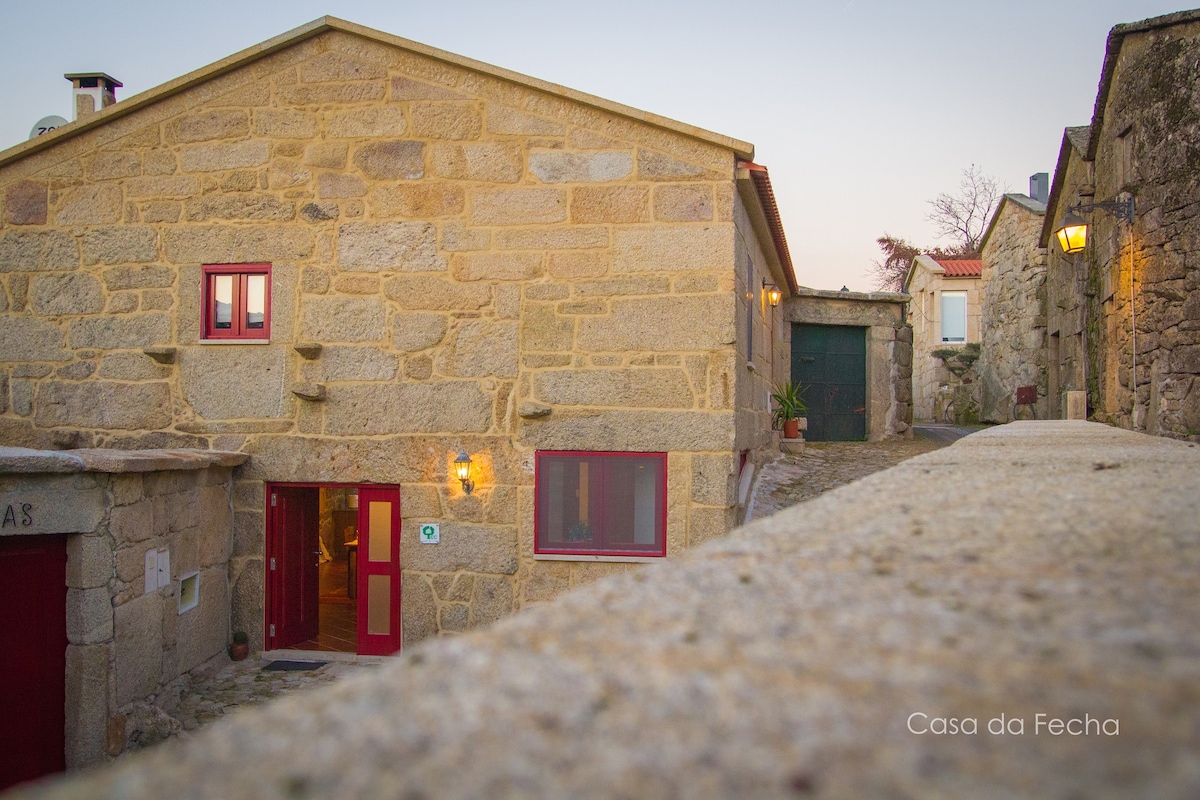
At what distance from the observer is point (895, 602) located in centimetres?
121

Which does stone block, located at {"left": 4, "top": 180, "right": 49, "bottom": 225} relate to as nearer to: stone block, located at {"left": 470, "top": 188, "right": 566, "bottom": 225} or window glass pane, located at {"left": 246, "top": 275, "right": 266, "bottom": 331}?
window glass pane, located at {"left": 246, "top": 275, "right": 266, "bottom": 331}

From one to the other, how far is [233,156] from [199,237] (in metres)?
0.84

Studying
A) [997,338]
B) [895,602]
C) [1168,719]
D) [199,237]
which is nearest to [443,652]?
[895,602]

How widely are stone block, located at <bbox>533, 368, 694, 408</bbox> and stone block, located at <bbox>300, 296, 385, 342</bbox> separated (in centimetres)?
162

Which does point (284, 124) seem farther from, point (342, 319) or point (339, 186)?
point (342, 319)

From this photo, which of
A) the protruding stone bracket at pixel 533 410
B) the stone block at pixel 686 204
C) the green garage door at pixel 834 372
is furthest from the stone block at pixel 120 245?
the green garage door at pixel 834 372

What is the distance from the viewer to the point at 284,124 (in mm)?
Answer: 7641

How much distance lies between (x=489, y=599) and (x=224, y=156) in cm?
489

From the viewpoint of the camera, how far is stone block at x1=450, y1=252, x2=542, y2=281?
23.9ft

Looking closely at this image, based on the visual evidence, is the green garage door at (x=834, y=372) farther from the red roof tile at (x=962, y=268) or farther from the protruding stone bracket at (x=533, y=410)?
the red roof tile at (x=962, y=268)

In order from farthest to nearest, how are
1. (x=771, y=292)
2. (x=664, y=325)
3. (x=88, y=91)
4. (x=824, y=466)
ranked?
(x=824, y=466) → (x=771, y=292) → (x=88, y=91) → (x=664, y=325)

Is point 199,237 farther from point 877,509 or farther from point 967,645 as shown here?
point 967,645

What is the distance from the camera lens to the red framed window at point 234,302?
302 inches

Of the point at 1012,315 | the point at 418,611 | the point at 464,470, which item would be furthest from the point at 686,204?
the point at 1012,315
